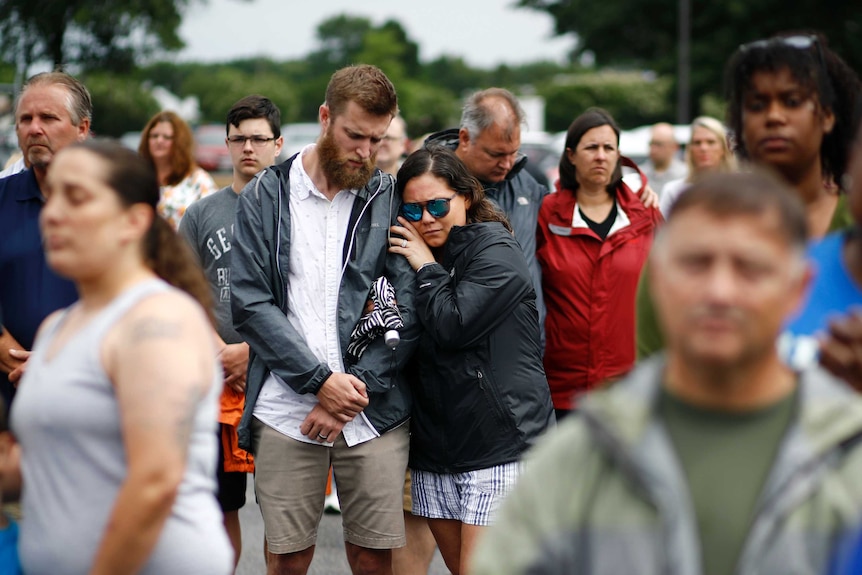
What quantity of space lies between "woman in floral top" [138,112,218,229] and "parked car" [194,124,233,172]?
24108mm

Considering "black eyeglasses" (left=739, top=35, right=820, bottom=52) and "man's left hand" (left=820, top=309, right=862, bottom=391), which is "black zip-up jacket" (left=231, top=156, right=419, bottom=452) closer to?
"black eyeglasses" (left=739, top=35, right=820, bottom=52)

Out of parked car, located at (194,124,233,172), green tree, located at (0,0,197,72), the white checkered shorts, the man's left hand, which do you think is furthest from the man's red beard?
parked car, located at (194,124,233,172)

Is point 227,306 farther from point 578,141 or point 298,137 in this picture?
point 298,137

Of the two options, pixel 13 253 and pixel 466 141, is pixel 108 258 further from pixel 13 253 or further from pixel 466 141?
pixel 466 141

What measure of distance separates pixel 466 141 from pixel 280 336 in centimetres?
177

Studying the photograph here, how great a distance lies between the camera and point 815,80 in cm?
292

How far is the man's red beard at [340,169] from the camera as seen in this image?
434 cm

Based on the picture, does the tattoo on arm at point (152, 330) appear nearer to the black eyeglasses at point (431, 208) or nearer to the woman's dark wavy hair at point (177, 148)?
the black eyeglasses at point (431, 208)

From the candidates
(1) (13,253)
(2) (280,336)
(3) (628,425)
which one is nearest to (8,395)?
(1) (13,253)

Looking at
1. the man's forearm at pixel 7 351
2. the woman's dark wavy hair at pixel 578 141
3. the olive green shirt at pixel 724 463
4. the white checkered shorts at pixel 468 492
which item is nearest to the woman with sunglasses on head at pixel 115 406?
the olive green shirt at pixel 724 463

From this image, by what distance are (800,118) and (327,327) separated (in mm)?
2057

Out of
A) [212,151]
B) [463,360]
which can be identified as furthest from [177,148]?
[212,151]

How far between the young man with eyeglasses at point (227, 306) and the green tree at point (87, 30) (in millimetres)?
17226

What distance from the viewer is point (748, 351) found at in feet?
6.22
